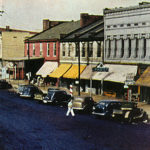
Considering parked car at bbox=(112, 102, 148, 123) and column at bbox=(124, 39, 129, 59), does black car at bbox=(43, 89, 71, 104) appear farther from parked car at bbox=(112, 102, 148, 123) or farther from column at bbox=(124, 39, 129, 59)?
parked car at bbox=(112, 102, 148, 123)

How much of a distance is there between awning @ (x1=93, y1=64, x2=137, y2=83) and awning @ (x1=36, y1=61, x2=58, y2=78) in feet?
49.7

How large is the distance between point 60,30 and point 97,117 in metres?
38.1

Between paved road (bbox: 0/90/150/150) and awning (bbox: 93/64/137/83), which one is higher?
awning (bbox: 93/64/137/83)

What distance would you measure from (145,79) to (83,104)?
895 cm

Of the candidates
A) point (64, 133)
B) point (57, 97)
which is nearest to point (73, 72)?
point (57, 97)

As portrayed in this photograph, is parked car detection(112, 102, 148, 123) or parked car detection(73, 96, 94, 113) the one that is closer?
parked car detection(112, 102, 148, 123)

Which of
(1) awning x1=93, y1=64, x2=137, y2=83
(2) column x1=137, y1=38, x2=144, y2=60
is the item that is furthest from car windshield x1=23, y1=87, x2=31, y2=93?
(2) column x1=137, y1=38, x2=144, y2=60

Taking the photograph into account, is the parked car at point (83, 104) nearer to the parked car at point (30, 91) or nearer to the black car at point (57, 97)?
the black car at point (57, 97)

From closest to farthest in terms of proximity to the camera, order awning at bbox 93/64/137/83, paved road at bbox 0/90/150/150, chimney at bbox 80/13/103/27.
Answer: paved road at bbox 0/90/150/150 → awning at bbox 93/64/137/83 → chimney at bbox 80/13/103/27

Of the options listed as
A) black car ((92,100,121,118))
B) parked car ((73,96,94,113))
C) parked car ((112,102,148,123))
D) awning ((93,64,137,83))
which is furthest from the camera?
awning ((93,64,137,83))

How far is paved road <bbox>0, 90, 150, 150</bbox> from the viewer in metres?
20.2

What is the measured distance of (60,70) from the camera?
5675 cm

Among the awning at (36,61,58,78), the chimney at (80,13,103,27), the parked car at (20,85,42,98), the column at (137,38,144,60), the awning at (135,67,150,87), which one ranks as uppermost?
the chimney at (80,13,103,27)

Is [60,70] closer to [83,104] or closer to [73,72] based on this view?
[73,72]
